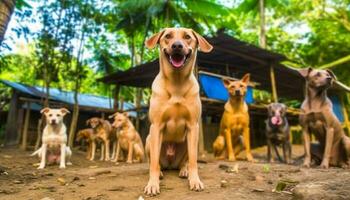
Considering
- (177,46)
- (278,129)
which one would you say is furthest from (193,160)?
(278,129)

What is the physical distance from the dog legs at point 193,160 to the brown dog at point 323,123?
13.4 ft

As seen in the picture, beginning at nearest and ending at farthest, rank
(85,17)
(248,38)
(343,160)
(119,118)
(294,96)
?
1. (343,160)
2. (119,118)
3. (85,17)
4. (294,96)
5. (248,38)

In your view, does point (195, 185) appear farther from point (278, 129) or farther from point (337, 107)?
point (337, 107)

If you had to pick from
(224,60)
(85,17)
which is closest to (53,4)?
(85,17)

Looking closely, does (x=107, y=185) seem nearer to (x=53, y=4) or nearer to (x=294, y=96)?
(x=53, y=4)

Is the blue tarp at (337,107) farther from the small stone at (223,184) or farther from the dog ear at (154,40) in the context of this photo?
the dog ear at (154,40)

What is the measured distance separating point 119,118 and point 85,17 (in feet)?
26.0

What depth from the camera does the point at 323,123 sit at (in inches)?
344

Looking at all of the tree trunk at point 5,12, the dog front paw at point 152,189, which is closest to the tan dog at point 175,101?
the dog front paw at point 152,189

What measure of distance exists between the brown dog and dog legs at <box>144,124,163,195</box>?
444cm

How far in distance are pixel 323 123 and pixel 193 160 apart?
4.52 metres

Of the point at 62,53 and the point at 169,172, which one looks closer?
the point at 169,172

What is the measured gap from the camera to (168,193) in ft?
16.5

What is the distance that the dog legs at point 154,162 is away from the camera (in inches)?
196
